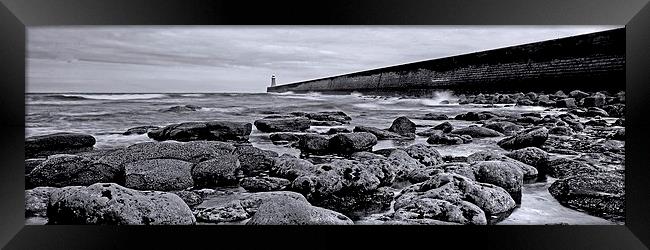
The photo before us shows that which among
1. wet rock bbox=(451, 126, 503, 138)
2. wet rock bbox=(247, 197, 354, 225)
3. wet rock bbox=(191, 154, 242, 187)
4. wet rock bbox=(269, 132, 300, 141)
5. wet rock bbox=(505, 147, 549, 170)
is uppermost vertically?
wet rock bbox=(451, 126, 503, 138)

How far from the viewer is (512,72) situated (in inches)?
121

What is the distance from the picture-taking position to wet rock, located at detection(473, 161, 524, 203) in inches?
117

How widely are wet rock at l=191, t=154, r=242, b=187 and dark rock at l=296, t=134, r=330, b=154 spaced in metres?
0.42

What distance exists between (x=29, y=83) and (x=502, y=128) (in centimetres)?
298

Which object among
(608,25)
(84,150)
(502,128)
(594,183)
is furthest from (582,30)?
(84,150)

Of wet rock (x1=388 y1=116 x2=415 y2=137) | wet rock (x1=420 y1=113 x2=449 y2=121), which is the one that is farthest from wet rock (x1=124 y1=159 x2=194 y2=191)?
wet rock (x1=420 y1=113 x2=449 y2=121)

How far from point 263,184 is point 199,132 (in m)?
0.52

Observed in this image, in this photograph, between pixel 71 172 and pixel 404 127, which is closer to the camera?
pixel 71 172

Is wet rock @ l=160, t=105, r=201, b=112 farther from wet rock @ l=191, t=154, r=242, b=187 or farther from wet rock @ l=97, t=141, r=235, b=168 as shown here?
wet rock @ l=191, t=154, r=242, b=187

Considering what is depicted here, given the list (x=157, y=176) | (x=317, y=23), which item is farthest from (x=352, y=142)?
(x=157, y=176)

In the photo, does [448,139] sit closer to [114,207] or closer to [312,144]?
[312,144]

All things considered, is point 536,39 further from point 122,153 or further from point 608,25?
point 122,153

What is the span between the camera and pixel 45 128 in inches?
118

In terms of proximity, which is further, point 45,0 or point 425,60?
point 425,60
